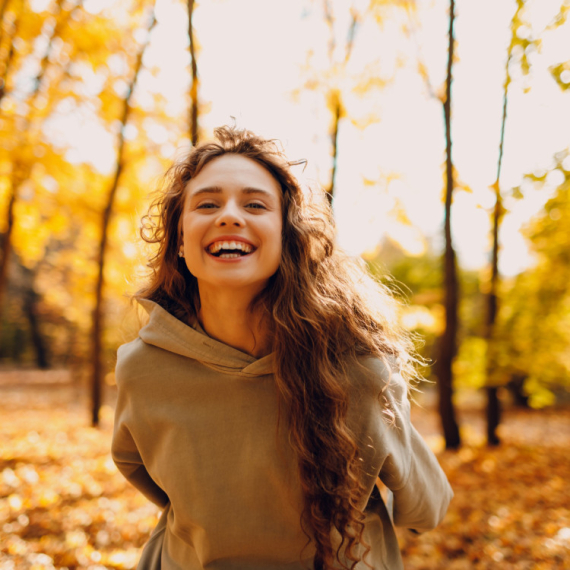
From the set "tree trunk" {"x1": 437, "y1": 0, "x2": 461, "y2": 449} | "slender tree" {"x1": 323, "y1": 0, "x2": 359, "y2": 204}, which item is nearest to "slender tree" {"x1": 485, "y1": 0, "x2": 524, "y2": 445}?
"tree trunk" {"x1": 437, "y1": 0, "x2": 461, "y2": 449}

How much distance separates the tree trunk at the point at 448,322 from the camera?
6352 mm

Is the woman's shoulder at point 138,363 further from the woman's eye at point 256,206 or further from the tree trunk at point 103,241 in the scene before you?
the tree trunk at point 103,241

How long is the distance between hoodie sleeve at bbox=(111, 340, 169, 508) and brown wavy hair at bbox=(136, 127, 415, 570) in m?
0.34

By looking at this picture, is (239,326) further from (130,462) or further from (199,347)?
(130,462)

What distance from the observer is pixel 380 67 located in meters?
6.77

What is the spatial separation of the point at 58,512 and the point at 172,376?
3326 millimetres

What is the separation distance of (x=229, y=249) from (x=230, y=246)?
0.05 ft

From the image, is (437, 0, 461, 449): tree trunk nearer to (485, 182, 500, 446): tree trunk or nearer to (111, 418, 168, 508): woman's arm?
(485, 182, 500, 446): tree trunk

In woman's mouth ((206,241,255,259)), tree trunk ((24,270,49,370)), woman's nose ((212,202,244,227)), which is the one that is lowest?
tree trunk ((24,270,49,370))

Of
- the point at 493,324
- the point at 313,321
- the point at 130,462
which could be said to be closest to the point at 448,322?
the point at 493,324

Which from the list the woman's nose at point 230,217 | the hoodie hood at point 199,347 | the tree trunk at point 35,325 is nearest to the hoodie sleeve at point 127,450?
the hoodie hood at point 199,347

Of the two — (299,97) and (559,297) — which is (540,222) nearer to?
(559,297)

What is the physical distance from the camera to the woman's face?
1359 millimetres

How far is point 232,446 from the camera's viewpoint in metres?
1.37
